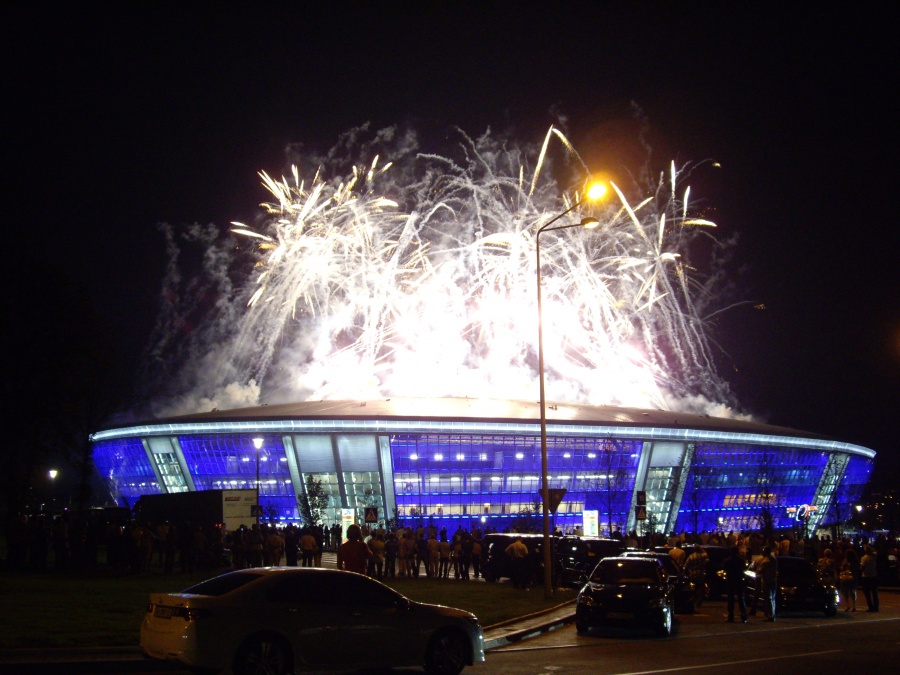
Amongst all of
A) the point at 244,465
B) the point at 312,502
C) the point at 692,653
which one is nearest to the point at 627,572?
the point at 692,653

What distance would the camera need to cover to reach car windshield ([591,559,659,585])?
683 inches

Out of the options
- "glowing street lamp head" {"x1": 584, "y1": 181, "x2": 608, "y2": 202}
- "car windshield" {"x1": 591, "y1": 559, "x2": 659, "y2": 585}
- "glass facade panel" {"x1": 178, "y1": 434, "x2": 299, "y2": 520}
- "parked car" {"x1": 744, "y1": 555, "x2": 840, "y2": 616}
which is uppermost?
"glowing street lamp head" {"x1": 584, "y1": 181, "x2": 608, "y2": 202}

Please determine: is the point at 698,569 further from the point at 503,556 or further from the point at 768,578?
the point at 503,556

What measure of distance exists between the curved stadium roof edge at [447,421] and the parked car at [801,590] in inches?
1734

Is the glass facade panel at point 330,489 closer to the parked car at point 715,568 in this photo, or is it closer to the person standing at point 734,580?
the parked car at point 715,568

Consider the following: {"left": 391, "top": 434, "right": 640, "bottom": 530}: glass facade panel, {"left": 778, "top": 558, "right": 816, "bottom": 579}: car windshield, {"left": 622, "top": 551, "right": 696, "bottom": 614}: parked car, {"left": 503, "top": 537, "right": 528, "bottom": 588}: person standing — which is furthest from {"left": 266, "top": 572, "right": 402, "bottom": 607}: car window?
{"left": 391, "top": 434, "right": 640, "bottom": 530}: glass facade panel

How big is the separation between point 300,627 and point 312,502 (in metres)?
56.2

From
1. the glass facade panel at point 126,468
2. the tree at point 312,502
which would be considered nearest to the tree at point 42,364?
the tree at point 312,502

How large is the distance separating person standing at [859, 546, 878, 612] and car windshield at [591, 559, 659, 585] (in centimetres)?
741

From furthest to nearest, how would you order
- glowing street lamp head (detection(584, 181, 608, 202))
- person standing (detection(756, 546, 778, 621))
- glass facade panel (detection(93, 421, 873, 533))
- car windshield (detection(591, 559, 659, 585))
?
glass facade panel (detection(93, 421, 873, 533)) < glowing street lamp head (detection(584, 181, 608, 202)) < person standing (detection(756, 546, 778, 621)) < car windshield (detection(591, 559, 659, 585))

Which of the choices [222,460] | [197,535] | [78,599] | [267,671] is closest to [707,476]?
[222,460]

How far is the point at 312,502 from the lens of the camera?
214ft

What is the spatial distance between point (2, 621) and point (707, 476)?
70155 millimetres

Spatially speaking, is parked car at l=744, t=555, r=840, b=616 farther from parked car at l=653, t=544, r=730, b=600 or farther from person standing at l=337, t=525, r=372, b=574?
person standing at l=337, t=525, r=372, b=574
